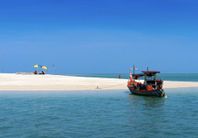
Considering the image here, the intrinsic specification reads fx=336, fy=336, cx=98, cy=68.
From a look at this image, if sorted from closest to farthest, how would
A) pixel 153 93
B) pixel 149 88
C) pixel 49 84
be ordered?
pixel 153 93 → pixel 149 88 → pixel 49 84

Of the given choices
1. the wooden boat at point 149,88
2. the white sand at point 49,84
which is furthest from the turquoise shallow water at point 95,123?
the white sand at point 49,84

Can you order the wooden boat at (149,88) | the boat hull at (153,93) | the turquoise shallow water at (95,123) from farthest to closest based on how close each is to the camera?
the wooden boat at (149,88)
the boat hull at (153,93)
the turquoise shallow water at (95,123)

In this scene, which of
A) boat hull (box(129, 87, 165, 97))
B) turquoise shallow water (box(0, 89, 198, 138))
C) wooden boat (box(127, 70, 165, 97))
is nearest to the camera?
turquoise shallow water (box(0, 89, 198, 138))

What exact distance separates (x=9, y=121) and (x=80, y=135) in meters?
7.67

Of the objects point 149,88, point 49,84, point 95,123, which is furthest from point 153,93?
point 49,84

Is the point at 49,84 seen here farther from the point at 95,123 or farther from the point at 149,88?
the point at 95,123

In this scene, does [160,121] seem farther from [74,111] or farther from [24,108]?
[24,108]

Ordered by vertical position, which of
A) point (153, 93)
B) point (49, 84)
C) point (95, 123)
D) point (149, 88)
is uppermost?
point (49, 84)

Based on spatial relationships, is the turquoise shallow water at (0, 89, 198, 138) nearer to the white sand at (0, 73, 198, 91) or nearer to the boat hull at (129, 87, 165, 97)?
the boat hull at (129, 87, 165, 97)

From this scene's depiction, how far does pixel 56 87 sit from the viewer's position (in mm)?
63031

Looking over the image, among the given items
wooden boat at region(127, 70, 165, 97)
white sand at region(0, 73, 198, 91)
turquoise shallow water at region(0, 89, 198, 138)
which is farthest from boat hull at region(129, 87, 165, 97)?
white sand at region(0, 73, 198, 91)

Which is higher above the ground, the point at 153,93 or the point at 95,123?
the point at 153,93

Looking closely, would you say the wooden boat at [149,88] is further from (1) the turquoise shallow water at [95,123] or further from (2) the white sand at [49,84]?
(1) the turquoise shallow water at [95,123]

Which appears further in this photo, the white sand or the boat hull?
the white sand
